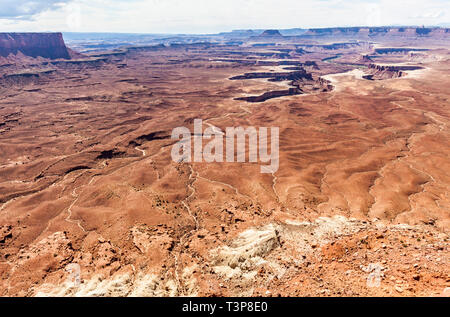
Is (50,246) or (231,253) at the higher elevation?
(231,253)

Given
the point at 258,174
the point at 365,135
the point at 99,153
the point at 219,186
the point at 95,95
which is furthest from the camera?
the point at 95,95

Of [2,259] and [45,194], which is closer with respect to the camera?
[2,259]

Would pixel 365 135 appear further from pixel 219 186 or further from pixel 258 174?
pixel 219 186

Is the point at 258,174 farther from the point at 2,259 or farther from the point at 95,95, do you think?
the point at 95,95

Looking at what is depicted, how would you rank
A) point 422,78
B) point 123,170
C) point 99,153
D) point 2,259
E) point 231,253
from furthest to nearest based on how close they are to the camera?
point 422,78, point 99,153, point 123,170, point 2,259, point 231,253

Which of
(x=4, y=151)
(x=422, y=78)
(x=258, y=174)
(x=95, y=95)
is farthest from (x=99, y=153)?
(x=422, y=78)

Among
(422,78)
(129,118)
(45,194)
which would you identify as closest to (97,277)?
(45,194)
